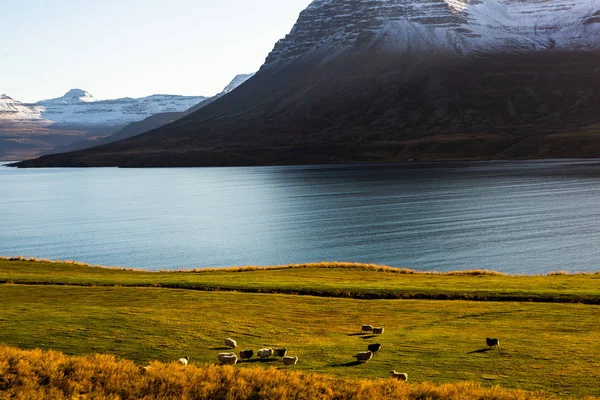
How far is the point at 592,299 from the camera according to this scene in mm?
34844

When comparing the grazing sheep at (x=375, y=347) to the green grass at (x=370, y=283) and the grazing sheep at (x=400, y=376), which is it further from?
the green grass at (x=370, y=283)

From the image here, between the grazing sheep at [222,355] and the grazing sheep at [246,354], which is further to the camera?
the grazing sheep at [246,354]

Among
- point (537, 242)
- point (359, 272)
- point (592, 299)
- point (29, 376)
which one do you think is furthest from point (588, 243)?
point (29, 376)

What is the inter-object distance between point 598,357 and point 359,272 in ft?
100

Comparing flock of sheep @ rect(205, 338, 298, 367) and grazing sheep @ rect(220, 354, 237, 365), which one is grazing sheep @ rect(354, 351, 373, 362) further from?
grazing sheep @ rect(220, 354, 237, 365)

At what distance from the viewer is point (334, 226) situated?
108 metres

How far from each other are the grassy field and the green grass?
0.17 meters

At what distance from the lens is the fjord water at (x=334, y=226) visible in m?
80.1

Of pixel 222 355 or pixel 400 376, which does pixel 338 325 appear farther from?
pixel 400 376

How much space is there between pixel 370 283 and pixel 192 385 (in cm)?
2509

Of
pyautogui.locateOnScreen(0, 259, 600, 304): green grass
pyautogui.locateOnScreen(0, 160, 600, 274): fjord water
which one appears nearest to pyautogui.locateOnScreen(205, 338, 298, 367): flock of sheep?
pyautogui.locateOnScreen(0, 259, 600, 304): green grass

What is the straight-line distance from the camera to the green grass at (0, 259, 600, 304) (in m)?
37.2

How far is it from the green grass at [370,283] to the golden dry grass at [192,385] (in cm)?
1894

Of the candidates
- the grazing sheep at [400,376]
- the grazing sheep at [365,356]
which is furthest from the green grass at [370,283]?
the grazing sheep at [400,376]
